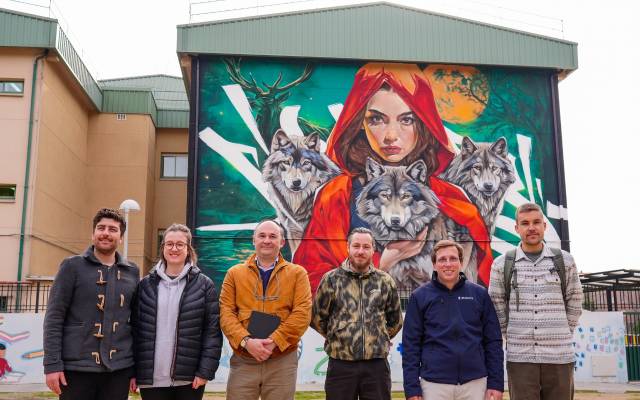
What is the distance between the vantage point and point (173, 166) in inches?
1286

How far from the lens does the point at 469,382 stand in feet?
18.4

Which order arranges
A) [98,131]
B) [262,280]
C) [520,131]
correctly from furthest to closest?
[98,131] → [520,131] → [262,280]

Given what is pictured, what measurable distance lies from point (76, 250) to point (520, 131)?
1967 cm

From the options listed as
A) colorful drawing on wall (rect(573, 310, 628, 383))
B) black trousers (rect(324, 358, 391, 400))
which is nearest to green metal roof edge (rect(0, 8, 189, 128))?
colorful drawing on wall (rect(573, 310, 628, 383))

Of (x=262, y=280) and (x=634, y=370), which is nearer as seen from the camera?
(x=262, y=280)

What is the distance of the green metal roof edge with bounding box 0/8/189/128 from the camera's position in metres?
23.2

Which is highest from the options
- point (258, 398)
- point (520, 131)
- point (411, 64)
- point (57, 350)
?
point (411, 64)

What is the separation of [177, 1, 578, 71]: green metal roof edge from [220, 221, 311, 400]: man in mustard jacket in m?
18.4

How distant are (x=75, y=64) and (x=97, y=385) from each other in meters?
23.7

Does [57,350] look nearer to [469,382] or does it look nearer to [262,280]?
[262,280]

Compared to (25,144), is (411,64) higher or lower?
higher

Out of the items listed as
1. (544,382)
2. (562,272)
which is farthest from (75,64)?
(544,382)

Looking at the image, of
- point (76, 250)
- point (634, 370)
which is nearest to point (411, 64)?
point (634, 370)

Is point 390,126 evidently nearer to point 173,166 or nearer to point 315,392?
point 315,392
